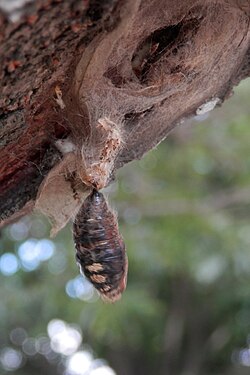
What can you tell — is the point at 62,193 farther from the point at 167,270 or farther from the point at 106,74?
the point at 167,270

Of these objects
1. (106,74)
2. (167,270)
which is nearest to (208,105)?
(106,74)

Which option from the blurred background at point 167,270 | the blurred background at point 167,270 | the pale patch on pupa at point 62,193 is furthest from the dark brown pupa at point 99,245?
the blurred background at point 167,270

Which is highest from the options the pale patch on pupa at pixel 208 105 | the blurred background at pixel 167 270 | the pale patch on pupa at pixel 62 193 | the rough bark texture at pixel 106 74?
the rough bark texture at pixel 106 74

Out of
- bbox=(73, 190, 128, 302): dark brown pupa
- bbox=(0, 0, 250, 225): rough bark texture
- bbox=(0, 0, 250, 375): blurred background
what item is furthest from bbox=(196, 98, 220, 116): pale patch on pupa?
bbox=(0, 0, 250, 375): blurred background

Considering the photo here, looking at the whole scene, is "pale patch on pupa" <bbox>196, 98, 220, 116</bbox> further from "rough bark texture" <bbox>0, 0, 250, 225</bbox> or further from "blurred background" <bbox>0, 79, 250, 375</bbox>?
"blurred background" <bbox>0, 79, 250, 375</bbox>

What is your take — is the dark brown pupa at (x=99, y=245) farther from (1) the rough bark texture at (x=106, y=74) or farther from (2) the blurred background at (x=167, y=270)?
(2) the blurred background at (x=167, y=270)

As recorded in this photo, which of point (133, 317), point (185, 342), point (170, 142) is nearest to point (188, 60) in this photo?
point (133, 317)
